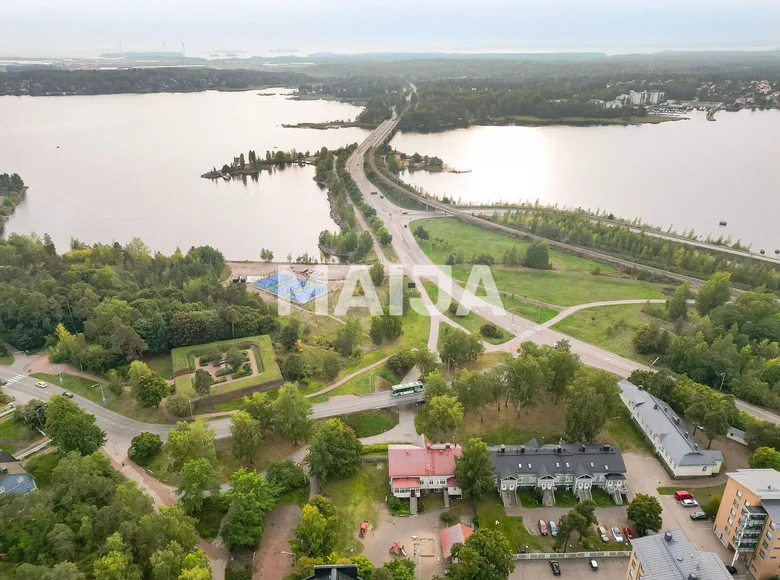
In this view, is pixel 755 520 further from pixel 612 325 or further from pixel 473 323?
pixel 473 323

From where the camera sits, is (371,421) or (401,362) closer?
(371,421)

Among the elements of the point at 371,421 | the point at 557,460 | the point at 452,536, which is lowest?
the point at 371,421

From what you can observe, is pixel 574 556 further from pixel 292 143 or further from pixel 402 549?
pixel 292 143

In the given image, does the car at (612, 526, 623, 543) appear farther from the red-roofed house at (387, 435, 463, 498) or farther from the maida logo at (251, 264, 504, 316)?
the maida logo at (251, 264, 504, 316)

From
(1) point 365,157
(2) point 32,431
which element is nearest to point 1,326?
(2) point 32,431

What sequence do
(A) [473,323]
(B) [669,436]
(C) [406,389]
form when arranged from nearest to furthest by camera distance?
(B) [669,436] < (C) [406,389] < (A) [473,323]

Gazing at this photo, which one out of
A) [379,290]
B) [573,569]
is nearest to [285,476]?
[573,569]
